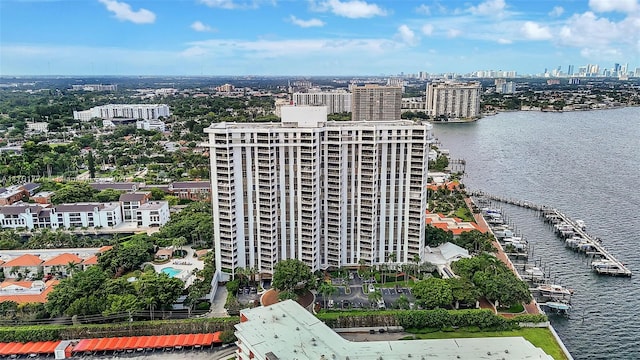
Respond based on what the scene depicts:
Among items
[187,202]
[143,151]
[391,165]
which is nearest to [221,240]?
[391,165]

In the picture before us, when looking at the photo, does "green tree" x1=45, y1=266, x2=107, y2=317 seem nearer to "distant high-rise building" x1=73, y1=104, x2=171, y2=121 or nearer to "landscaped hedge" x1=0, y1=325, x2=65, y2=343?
"landscaped hedge" x1=0, y1=325, x2=65, y2=343

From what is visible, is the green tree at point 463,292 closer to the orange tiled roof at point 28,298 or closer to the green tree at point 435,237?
the green tree at point 435,237

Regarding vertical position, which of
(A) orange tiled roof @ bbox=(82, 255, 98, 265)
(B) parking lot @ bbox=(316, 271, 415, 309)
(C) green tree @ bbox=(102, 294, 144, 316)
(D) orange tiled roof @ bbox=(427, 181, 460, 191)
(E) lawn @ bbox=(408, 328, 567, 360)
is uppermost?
(D) orange tiled roof @ bbox=(427, 181, 460, 191)

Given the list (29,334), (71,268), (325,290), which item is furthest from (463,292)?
(71,268)

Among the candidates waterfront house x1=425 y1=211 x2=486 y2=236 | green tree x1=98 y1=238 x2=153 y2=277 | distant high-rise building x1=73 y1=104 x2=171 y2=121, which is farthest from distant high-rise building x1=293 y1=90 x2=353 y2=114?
green tree x1=98 y1=238 x2=153 y2=277

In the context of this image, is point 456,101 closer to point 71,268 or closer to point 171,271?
point 171,271

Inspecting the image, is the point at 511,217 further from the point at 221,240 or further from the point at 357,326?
the point at 221,240
